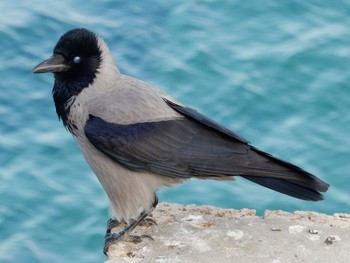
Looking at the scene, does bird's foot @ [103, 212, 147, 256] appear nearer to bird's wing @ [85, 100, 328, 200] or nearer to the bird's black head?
bird's wing @ [85, 100, 328, 200]

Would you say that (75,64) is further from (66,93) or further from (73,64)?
(66,93)

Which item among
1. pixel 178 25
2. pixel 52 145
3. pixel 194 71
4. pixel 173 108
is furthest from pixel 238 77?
pixel 173 108

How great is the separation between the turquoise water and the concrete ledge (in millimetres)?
2022

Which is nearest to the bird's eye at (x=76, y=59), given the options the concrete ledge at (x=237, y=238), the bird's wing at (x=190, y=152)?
the bird's wing at (x=190, y=152)

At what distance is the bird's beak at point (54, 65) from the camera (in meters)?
5.31

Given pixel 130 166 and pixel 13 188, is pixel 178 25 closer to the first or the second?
pixel 13 188

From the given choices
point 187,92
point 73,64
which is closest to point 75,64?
point 73,64

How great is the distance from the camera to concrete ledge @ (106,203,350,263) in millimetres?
5023

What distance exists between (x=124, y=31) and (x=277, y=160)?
453 centimetres

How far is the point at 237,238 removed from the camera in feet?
17.0

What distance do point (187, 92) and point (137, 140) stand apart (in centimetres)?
354

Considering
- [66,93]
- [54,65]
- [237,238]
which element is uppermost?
[54,65]

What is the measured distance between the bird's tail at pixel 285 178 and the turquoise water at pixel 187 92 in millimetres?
2385

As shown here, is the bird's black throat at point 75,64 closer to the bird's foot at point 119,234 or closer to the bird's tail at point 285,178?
the bird's foot at point 119,234
